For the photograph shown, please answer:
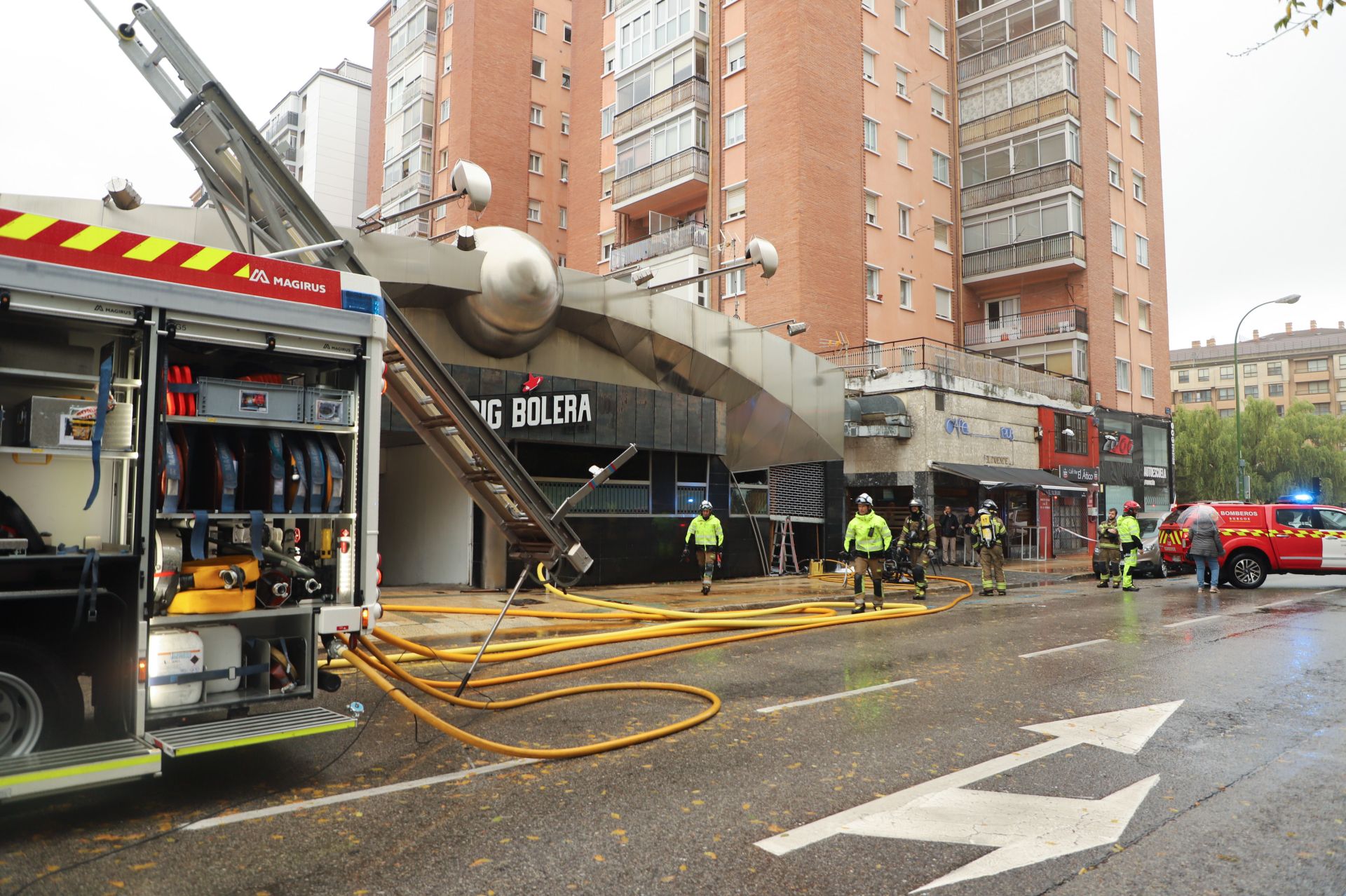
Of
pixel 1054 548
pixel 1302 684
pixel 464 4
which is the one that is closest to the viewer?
pixel 1302 684

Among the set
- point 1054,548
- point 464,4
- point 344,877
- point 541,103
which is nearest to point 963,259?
point 1054,548

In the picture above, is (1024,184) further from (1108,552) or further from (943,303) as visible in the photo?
(1108,552)

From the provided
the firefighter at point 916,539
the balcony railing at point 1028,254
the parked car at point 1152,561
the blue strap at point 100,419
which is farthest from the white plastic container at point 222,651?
the balcony railing at point 1028,254

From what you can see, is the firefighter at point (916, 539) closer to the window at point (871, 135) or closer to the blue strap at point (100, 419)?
the blue strap at point (100, 419)

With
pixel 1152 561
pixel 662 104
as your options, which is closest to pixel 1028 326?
pixel 1152 561

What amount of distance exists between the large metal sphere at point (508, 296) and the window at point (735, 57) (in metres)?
19.6

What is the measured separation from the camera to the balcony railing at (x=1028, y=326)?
34531 mm

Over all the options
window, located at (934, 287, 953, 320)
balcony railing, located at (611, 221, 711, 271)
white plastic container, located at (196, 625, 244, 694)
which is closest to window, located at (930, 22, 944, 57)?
window, located at (934, 287, 953, 320)

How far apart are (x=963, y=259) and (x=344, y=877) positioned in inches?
1445

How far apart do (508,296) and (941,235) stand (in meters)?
25.3

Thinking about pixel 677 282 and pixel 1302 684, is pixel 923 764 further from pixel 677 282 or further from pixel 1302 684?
pixel 677 282

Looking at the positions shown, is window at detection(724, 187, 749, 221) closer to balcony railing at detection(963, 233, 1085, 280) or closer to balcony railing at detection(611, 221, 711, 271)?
balcony railing at detection(611, 221, 711, 271)

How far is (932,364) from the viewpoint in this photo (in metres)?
27.3

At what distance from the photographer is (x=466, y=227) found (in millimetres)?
14352
